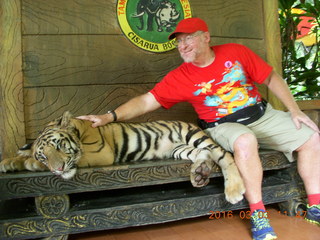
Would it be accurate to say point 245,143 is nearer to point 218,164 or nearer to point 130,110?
point 218,164

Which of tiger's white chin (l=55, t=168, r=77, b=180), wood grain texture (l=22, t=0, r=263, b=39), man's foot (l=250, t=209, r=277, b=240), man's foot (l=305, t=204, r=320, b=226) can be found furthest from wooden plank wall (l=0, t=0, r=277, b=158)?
man's foot (l=305, t=204, r=320, b=226)

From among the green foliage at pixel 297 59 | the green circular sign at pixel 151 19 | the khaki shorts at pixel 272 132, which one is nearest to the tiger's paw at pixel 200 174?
the khaki shorts at pixel 272 132

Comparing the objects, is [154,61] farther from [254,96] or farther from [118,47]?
[254,96]

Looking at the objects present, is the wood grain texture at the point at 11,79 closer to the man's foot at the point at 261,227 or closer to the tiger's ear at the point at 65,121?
the tiger's ear at the point at 65,121

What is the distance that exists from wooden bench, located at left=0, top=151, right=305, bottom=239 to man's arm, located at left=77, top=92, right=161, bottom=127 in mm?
410

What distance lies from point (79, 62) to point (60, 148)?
0.95 m

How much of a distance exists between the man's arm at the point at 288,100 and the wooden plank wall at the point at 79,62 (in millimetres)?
835

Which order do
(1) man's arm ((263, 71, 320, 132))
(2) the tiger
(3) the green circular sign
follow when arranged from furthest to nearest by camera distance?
(3) the green circular sign → (1) man's arm ((263, 71, 320, 132)) → (2) the tiger

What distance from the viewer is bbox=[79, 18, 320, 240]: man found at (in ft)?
6.95

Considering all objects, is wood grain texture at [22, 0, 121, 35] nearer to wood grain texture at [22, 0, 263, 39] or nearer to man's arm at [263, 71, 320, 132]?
wood grain texture at [22, 0, 263, 39]

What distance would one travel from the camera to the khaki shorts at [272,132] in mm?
2086

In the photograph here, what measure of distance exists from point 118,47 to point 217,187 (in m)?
1.35

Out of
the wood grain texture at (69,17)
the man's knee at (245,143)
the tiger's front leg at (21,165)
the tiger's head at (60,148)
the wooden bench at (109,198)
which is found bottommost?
the wooden bench at (109,198)

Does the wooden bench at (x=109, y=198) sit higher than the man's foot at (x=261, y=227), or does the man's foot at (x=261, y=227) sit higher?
the wooden bench at (x=109, y=198)
